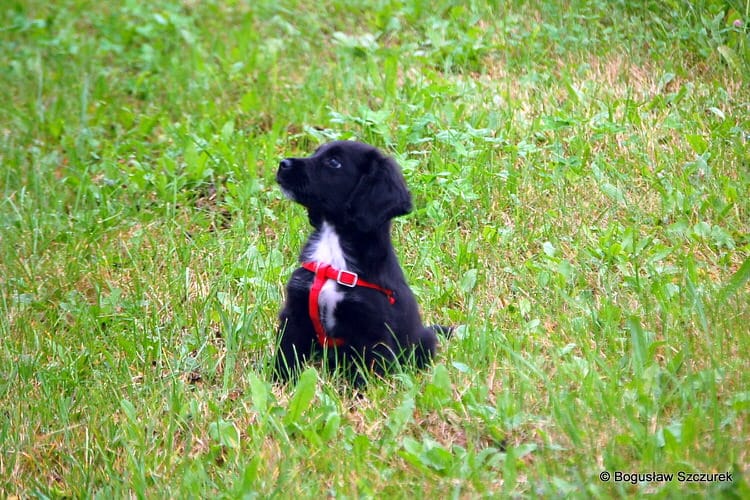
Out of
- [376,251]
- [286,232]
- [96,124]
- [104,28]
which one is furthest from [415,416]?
[104,28]

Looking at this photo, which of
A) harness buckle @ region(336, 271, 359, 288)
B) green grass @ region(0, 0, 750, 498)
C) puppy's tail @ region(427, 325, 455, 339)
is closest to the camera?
green grass @ region(0, 0, 750, 498)

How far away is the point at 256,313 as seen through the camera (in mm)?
4430

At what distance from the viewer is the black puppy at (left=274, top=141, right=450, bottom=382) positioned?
386cm

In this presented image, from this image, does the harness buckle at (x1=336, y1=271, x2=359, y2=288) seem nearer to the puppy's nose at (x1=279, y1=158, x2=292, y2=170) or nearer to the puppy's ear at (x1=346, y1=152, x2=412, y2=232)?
the puppy's ear at (x1=346, y1=152, x2=412, y2=232)

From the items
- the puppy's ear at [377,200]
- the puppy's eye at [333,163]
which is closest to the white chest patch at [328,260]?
the puppy's ear at [377,200]

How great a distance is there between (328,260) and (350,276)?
17 centimetres

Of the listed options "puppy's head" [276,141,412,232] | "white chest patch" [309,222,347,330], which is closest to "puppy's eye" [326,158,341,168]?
"puppy's head" [276,141,412,232]

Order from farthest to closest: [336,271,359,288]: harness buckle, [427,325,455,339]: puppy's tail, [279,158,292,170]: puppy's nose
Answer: [427,325,455,339]: puppy's tail < [279,158,292,170]: puppy's nose < [336,271,359,288]: harness buckle

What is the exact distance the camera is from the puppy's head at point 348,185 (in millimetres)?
3941

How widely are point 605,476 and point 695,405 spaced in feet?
1.54

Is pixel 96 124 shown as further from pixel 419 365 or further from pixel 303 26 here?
pixel 419 365

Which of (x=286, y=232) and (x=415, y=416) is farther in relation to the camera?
(x=286, y=232)

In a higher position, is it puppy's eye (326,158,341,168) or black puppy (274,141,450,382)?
puppy's eye (326,158,341,168)

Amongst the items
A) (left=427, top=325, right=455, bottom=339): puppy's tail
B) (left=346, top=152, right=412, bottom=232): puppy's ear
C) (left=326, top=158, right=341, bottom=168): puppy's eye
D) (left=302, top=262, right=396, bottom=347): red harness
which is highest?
(left=326, top=158, right=341, bottom=168): puppy's eye
